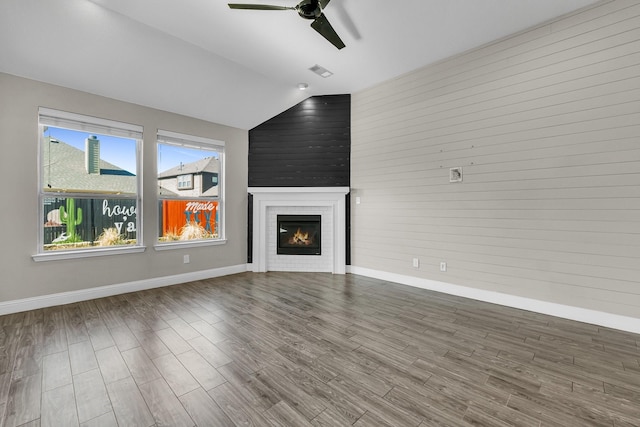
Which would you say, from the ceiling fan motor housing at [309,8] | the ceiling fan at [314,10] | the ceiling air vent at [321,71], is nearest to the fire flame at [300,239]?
the ceiling air vent at [321,71]

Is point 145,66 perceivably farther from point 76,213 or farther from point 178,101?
point 76,213

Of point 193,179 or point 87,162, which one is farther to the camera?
point 193,179

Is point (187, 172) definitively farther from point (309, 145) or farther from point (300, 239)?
point (300, 239)

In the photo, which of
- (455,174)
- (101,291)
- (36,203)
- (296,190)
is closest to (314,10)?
(455,174)

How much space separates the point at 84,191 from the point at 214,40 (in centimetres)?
262

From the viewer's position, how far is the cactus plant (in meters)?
3.39

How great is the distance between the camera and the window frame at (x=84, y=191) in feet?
10.5

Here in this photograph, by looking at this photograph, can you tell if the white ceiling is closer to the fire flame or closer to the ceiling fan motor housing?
the ceiling fan motor housing

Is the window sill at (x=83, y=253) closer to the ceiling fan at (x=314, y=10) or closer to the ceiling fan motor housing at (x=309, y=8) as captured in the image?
the ceiling fan at (x=314, y=10)

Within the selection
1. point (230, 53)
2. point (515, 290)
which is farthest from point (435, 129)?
point (230, 53)

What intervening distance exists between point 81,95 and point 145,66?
942 millimetres

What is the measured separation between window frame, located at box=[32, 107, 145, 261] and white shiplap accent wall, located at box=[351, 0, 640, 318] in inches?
151

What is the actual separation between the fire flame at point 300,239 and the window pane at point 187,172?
162 centimetres

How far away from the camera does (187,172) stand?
4.51 m
